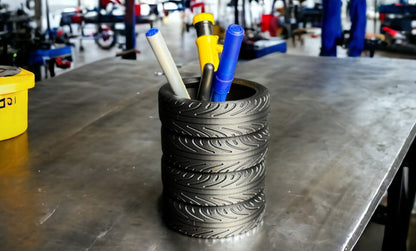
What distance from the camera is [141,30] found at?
9344 millimetres

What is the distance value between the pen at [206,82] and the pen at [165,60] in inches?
1.0

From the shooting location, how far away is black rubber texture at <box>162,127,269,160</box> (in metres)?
0.62

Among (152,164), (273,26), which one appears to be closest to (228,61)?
(152,164)

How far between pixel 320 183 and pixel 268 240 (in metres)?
0.23

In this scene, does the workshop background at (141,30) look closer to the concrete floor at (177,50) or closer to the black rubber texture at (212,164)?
the concrete floor at (177,50)

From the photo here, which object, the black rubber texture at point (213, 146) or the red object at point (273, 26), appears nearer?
the black rubber texture at point (213, 146)

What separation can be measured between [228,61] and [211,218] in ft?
0.71

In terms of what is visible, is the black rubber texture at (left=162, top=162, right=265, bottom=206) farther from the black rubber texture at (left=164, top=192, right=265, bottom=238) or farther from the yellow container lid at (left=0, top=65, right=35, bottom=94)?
the yellow container lid at (left=0, top=65, right=35, bottom=94)

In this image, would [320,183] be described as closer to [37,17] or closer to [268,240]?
[268,240]

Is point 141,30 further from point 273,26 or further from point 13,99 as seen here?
point 13,99

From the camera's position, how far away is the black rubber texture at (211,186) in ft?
2.10

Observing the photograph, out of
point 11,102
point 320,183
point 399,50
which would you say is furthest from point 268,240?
point 399,50

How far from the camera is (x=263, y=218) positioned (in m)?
0.74

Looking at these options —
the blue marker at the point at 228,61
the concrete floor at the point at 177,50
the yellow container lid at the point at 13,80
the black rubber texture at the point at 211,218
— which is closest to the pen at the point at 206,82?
the blue marker at the point at 228,61
